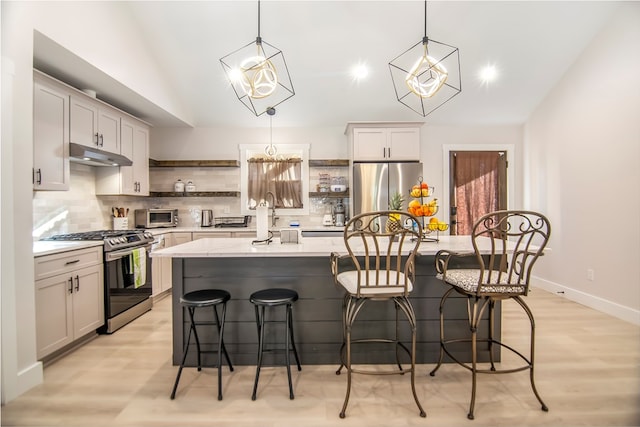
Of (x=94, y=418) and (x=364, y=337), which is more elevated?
(x=364, y=337)

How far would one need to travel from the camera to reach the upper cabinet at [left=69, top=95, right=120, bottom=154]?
303 cm

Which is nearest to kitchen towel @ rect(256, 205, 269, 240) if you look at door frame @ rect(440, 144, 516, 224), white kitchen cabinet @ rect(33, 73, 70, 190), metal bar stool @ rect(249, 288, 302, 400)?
metal bar stool @ rect(249, 288, 302, 400)

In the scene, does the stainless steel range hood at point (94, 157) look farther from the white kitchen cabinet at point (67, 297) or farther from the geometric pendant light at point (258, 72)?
the geometric pendant light at point (258, 72)

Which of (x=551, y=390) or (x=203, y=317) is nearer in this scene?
(x=551, y=390)

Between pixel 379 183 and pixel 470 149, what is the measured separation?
1.76 metres

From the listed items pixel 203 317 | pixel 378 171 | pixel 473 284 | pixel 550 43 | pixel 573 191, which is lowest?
pixel 203 317

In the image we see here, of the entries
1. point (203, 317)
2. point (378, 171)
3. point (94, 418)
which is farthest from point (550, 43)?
point (94, 418)

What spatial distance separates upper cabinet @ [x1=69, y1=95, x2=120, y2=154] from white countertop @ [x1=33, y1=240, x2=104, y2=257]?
1.01 meters

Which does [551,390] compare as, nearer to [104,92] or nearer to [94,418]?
[94,418]

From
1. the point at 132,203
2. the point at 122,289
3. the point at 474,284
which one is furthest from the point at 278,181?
the point at 474,284

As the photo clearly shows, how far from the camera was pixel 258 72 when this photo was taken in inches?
83.7

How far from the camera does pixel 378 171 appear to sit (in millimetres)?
4375

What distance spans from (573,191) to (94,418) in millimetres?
5116

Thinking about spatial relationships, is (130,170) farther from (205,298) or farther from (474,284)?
(474,284)
